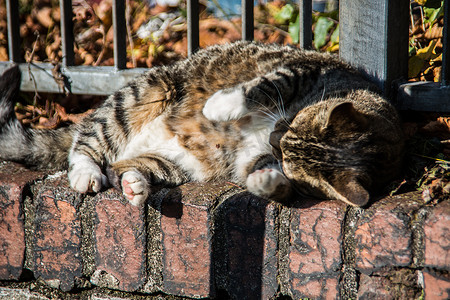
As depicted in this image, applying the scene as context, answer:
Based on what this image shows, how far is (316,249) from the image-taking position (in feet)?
5.00

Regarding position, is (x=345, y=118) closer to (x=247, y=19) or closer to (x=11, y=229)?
(x=247, y=19)

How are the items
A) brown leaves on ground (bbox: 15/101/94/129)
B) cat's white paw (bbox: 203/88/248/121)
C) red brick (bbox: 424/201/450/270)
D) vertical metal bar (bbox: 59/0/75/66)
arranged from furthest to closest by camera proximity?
brown leaves on ground (bbox: 15/101/94/129)
vertical metal bar (bbox: 59/0/75/66)
cat's white paw (bbox: 203/88/248/121)
red brick (bbox: 424/201/450/270)

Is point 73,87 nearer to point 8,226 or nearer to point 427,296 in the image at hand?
point 8,226

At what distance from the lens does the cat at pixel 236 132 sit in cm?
173

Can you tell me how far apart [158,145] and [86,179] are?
1.63 ft

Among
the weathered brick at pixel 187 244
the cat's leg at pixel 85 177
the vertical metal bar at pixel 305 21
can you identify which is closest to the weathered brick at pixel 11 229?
the cat's leg at pixel 85 177

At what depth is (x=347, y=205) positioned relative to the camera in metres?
1.54

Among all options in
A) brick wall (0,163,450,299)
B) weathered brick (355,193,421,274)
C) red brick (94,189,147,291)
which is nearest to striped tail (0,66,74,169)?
brick wall (0,163,450,299)

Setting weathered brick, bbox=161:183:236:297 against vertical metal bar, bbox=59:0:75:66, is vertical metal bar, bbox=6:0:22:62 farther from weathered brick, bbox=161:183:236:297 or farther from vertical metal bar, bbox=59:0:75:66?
weathered brick, bbox=161:183:236:297

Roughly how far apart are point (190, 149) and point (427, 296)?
121 cm

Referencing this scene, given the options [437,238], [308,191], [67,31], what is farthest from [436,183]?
[67,31]

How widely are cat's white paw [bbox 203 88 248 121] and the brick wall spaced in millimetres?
305

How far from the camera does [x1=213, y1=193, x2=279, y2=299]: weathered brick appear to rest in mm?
1593

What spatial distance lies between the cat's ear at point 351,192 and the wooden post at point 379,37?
0.67 m
